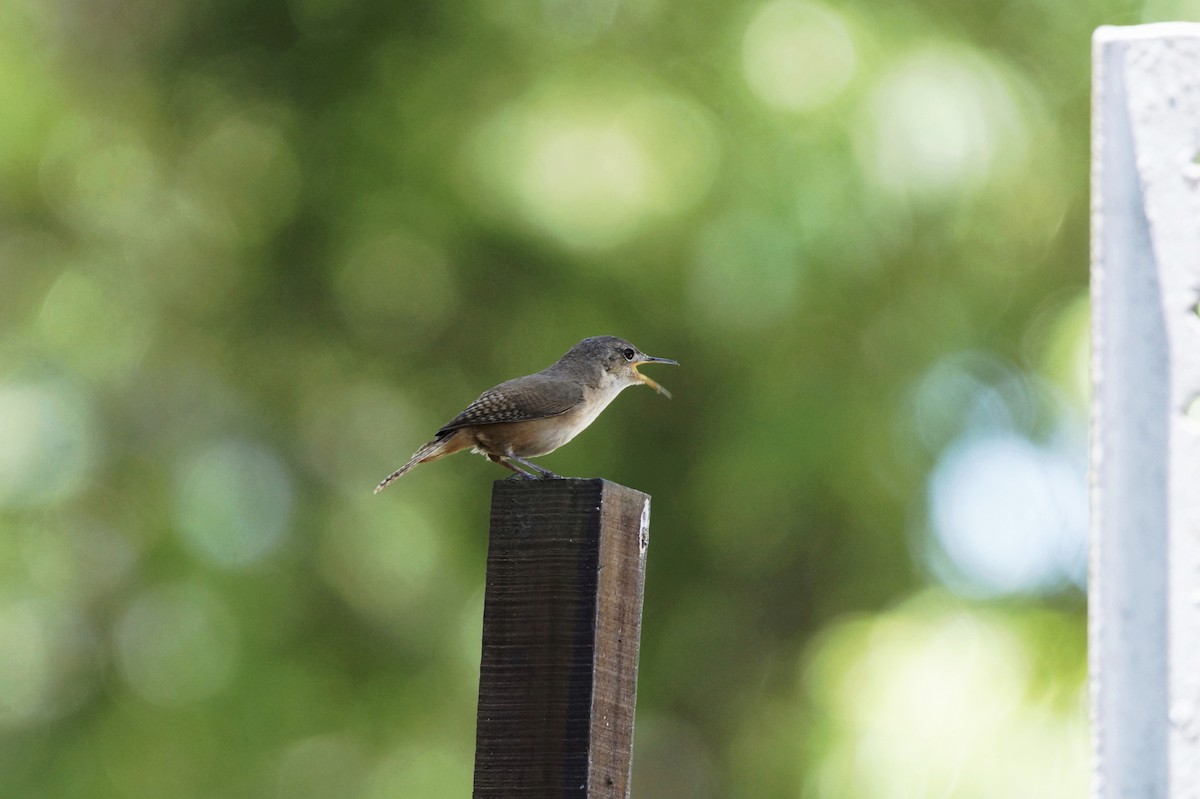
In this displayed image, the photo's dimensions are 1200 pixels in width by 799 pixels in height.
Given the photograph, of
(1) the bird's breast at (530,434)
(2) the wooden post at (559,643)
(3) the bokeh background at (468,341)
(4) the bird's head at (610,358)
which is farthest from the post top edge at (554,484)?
(3) the bokeh background at (468,341)

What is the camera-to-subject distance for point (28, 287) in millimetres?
8172

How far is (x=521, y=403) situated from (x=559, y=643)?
2103 mm

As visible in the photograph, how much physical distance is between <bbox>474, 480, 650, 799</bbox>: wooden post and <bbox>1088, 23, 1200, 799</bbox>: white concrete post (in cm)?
96

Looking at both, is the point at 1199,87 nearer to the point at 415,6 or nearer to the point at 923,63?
the point at 923,63

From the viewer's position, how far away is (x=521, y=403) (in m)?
4.20

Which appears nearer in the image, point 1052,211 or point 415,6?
point 1052,211

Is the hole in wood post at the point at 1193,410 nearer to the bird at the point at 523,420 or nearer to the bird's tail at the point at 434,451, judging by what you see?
the bird at the point at 523,420

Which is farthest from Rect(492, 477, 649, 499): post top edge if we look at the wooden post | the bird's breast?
the bird's breast

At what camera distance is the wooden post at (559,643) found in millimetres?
2098

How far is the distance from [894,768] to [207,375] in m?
4.08

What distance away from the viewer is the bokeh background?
680 cm

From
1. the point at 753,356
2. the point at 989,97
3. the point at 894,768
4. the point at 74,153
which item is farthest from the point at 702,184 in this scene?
the point at 74,153

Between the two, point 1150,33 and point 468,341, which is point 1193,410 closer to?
point 1150,33

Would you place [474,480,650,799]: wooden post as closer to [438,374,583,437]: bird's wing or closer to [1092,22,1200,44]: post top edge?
[1092,22,1200,44]: post top edge
